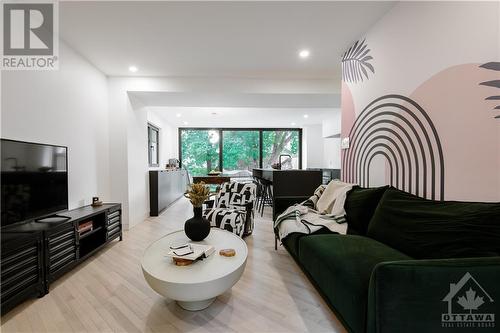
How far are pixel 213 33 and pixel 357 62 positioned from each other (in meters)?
1.81

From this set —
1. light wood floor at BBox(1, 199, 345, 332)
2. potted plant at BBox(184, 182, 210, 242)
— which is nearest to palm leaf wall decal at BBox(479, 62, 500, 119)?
light wood floor at BBox(1, 199, 345, 332)

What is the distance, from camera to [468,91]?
1.53m

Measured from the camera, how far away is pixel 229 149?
8.08m

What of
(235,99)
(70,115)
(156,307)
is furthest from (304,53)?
(156,307)

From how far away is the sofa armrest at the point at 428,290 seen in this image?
966mm

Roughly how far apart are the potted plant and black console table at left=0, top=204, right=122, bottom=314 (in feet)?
3.94

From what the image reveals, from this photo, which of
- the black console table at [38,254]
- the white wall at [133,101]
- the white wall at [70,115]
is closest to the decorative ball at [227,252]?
Result: the black console table at [38,254]

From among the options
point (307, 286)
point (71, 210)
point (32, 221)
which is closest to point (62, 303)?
point (32, 221)

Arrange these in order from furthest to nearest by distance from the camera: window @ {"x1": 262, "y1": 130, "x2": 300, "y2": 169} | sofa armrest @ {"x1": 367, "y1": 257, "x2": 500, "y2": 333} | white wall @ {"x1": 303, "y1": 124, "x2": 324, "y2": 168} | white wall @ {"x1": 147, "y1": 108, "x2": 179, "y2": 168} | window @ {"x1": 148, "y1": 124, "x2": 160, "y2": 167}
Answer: window @ {"x1": 262, "y1": 130, "x2": 300, "y2": 169} → white wall @ {"x1": 303, "y1": 124, "x2": 324, "y2": 168} → white wall @ {"x1": 147, "y1": 108, "x2": 179, "y2": 168} → window @ {"x1": 148, "y1": 124, "x2": 160, "y2": 167} → sofa armrest @ {"x1": 367, "y1": 257, "x2": 500, "y2": 333}

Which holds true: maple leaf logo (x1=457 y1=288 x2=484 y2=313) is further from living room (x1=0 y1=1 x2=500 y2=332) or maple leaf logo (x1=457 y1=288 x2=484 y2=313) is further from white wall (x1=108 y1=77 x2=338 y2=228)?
white wall (x1=108 y1=77 x2=338 y2=228)

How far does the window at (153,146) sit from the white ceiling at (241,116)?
47 centimetres

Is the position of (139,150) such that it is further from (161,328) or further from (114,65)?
(161,328)

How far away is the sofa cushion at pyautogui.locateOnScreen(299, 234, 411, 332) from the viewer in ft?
3.92

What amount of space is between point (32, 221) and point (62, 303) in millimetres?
835
